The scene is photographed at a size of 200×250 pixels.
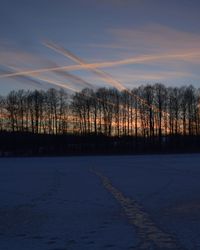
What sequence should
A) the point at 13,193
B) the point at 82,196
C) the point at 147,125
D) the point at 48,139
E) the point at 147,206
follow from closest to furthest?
1. the point at 147,206
2. the point at 82,196
3. the point at 13,193
4. the point at 48,139
5. the point at 147,125

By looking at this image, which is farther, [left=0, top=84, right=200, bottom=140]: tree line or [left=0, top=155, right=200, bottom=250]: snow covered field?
[left=0, top=84, right=200, bottom=140]: tree line

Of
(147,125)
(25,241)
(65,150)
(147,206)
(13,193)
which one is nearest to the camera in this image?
(25,241)

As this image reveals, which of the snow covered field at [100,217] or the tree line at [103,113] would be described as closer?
the snow covered field at [100,217]

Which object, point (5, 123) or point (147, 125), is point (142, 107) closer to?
point (147, 125)

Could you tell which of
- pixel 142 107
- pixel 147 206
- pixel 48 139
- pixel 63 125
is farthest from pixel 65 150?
pixel 147 206

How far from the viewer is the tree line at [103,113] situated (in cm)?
9706

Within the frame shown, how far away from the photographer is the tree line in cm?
9706

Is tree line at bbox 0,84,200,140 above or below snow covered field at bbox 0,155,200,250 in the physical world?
above

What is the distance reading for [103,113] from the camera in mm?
101562

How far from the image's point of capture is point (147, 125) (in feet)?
317

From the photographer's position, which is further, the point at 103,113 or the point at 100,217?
the point at 103,113

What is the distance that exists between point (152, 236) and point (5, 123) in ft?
297

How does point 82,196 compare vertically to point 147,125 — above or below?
below

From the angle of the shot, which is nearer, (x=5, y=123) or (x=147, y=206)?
(x=147, y=206)
